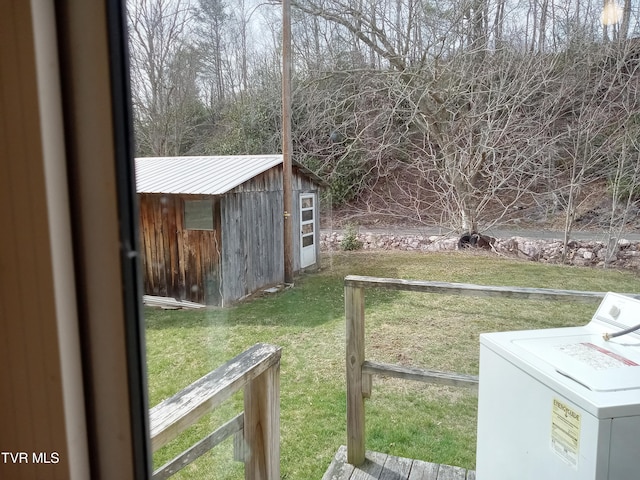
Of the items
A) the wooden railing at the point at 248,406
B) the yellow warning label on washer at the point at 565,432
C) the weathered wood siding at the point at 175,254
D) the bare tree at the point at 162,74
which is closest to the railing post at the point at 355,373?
the wooden railing at the point at 248,406

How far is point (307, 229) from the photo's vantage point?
1407 millimetres

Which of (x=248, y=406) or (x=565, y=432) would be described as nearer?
(x=565, y=432)

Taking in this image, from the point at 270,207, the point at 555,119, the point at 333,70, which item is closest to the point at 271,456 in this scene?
the point at 270,207

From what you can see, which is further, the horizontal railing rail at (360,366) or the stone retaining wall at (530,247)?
the horizontal railing rail at (360,366)

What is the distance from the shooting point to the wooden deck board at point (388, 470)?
1.35 meters

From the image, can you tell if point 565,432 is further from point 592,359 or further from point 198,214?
point 198,214

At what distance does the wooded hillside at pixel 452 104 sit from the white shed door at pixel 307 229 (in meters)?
0.08

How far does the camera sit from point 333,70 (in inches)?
46.9

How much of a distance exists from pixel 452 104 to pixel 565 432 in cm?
93

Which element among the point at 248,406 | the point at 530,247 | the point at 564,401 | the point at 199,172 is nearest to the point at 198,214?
the point at 199,172

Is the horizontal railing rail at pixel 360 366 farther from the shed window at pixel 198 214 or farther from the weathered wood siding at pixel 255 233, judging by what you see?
the shed window at pixel 198 214

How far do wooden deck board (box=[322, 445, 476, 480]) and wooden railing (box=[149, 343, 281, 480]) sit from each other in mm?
397

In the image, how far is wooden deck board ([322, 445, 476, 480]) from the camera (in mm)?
1354

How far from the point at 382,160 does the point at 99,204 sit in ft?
3.55
